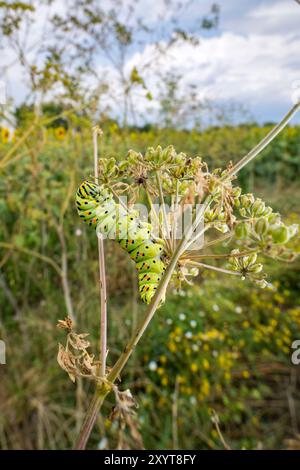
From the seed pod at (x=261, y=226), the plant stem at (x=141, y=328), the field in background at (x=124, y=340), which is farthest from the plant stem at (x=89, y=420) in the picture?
the field in background at (x=124, y=340)

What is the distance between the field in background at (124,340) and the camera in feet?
10.0

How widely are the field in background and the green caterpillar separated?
72.6 inches

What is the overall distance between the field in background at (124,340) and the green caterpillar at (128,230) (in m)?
1.84

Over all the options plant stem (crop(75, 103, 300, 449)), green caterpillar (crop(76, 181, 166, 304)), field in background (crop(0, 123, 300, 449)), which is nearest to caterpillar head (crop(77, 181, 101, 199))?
green caterpillar (crop(76, 181, 166, 304))

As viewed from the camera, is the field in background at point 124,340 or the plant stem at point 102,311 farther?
the field in background at point 124,340

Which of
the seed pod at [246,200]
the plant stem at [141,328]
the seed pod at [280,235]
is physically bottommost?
the plant stem at [141,328]

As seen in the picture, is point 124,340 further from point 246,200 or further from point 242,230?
point 242,230

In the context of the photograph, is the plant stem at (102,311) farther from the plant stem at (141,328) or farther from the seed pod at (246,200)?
the seed pod at (246,200)

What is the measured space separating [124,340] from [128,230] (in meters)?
2.87

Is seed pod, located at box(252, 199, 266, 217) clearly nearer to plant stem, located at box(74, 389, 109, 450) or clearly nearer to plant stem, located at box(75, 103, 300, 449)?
plant stem, located at box(75, 103, 300, 449)

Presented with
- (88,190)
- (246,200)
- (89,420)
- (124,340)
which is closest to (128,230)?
(88,190)

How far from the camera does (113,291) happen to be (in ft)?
12.6
